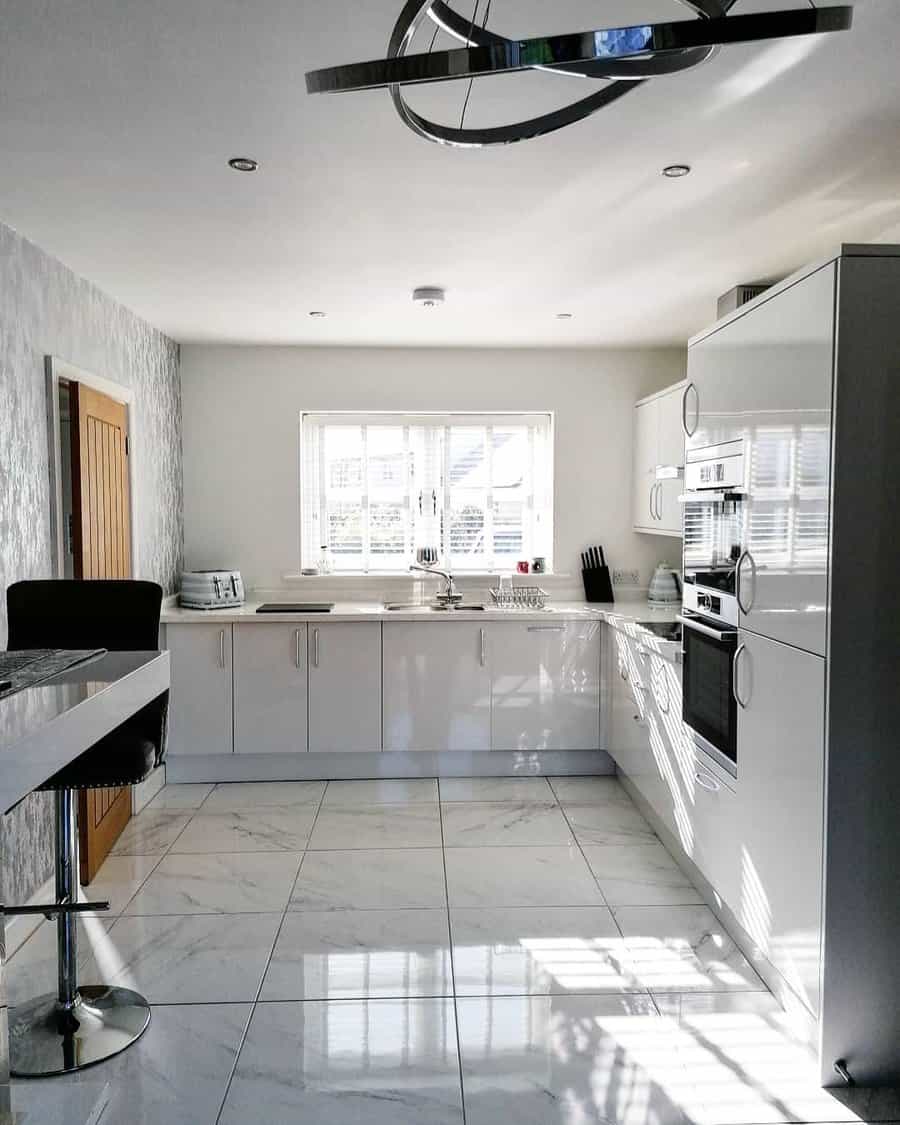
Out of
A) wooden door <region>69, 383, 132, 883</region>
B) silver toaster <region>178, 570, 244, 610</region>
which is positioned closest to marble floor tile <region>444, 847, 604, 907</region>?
wooden door <region>69, 383, 132, 883</region>

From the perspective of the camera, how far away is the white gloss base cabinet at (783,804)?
204 centimetres

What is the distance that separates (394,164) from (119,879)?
2803 millimetres

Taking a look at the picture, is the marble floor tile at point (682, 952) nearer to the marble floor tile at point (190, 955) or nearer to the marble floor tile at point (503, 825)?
the marble floor tile at point (503, 825)

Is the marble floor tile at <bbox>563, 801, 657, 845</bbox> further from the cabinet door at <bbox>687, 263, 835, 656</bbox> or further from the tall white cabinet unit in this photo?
the cabinet door at <bbox>687, 263, 835, 656</bbox>

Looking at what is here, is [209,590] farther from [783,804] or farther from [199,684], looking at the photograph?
[783,804]

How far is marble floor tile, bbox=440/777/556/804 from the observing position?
417 centimetres

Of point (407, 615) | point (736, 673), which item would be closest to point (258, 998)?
point (736, 673)

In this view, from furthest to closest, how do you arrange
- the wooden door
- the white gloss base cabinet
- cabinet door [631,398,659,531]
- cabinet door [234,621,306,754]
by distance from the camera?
cabinet door [631,398,659,531]
cabinet door [234,621,306,754]
the wooden door
the white gloss base cabinet

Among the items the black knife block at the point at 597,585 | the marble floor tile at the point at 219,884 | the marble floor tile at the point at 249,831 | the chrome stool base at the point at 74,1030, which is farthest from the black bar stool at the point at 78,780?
the black knife block at the point at 597,585

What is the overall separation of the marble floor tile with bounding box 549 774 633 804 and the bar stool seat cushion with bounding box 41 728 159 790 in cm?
247

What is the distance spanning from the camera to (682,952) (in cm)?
270

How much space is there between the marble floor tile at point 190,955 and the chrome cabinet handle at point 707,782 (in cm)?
157

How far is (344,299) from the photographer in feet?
12.3

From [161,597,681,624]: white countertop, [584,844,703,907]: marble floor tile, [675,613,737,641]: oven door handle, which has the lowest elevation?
[584,844,703,907]: marble floor tile
